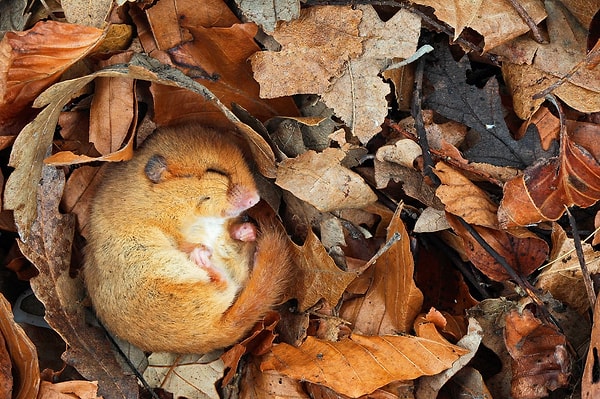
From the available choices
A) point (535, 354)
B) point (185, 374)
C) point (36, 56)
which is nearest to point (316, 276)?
point (185, 374)

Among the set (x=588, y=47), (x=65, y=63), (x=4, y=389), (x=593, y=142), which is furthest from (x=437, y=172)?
(x=4, y=389)

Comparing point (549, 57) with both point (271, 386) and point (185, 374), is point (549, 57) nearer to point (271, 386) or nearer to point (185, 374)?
point (271, 386)

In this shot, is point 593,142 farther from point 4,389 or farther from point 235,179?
point 4,389

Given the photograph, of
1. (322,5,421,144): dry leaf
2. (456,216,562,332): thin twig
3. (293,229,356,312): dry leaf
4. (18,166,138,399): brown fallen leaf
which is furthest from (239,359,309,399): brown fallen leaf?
(322,5,421,144): dry leaf

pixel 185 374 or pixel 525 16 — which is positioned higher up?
pixel 525 16

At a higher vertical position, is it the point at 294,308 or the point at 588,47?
the point at 588,47

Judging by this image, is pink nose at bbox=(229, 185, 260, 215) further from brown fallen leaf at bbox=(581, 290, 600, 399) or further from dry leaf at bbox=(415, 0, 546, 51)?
brown fallen leaf at bbox=(581, 290, 600, 399)
